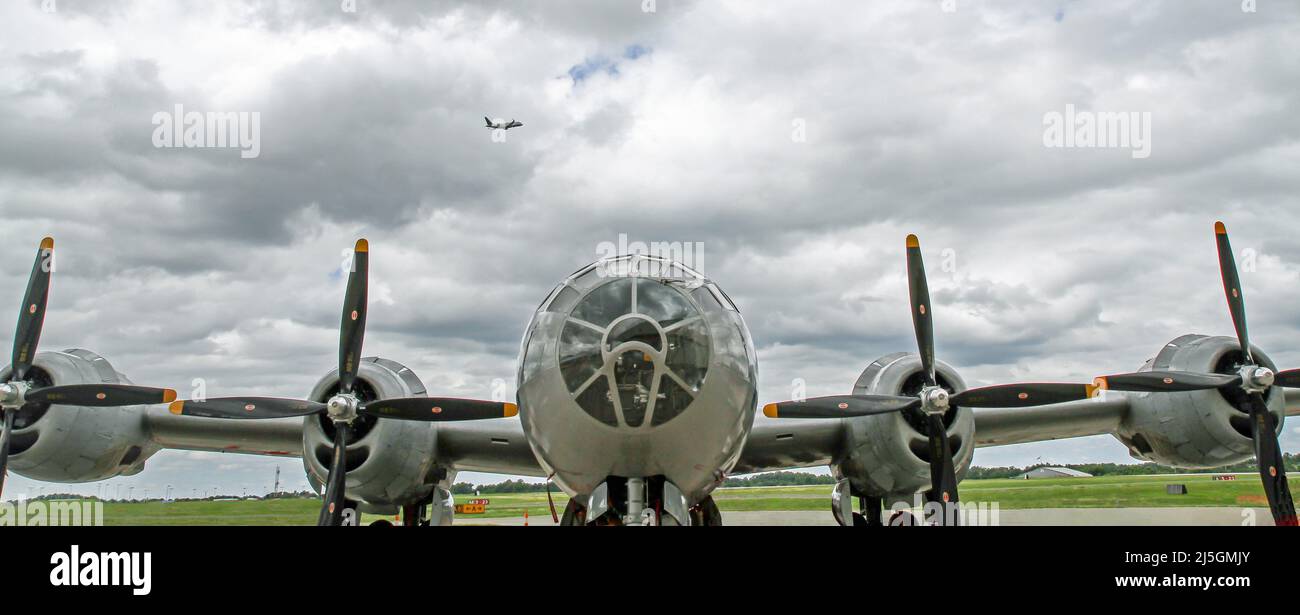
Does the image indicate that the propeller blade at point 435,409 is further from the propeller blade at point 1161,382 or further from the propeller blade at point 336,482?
the propeller blade at point 1161,382

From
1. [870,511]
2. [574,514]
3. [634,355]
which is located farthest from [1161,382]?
[634,355]

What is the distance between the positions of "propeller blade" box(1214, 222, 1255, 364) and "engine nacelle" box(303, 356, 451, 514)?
1400 cm

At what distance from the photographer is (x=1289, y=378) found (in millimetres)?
13758

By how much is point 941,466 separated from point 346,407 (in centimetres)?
920

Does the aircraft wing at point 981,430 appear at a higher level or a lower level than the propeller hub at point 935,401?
lower

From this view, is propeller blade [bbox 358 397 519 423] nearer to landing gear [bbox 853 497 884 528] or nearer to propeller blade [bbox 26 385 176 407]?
propeller blade [bbox 26 385 176 407]

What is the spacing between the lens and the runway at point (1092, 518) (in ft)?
100

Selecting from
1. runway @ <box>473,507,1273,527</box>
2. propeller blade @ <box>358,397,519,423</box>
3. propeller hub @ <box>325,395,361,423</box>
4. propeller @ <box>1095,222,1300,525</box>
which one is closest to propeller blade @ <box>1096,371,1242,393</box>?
propeller @ <box>1095,222,1300,525</box>

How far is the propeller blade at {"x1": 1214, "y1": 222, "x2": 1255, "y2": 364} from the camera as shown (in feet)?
46.1

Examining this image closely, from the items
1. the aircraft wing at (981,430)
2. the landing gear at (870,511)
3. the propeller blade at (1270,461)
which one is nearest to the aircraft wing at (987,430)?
the aircraft wing at (981,430)

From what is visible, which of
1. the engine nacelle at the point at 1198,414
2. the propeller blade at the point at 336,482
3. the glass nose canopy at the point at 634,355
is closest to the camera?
the glass nose canopy at the point at 634,355

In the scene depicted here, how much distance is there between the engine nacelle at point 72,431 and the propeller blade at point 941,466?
45.9ft
